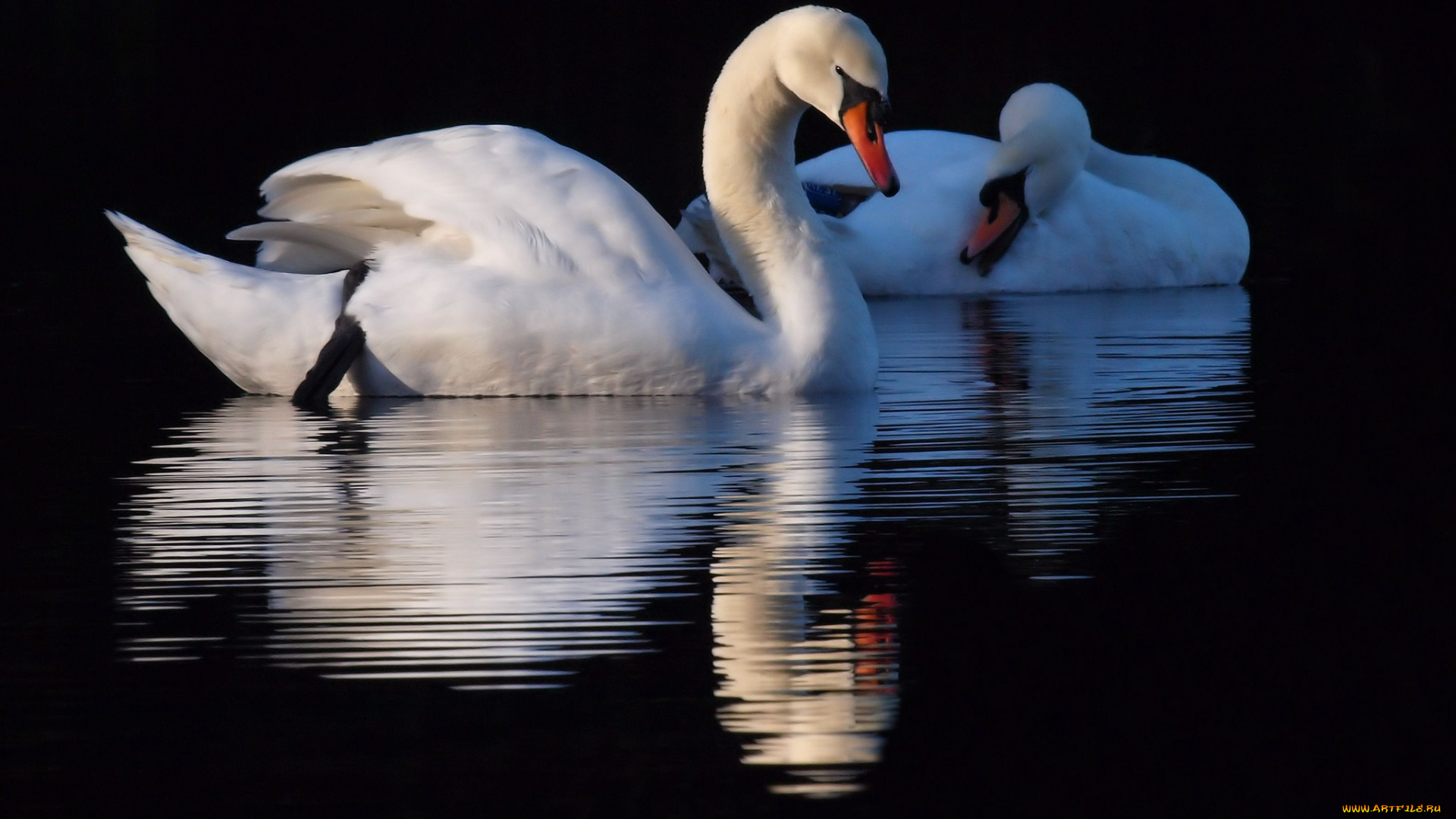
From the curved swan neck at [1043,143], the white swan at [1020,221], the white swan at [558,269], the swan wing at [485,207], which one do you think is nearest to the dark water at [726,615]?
the white swan at [558,269]

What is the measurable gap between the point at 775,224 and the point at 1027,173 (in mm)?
4009

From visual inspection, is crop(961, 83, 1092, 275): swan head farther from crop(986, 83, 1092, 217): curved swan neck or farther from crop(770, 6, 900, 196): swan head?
crop(770, 6, 900, 196): swan head

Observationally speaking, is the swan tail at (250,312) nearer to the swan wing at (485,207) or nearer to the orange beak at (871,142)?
the swan wing at (485,207)

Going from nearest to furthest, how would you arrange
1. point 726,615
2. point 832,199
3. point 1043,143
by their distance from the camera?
point 726,615
point 1043,143
point 832,199

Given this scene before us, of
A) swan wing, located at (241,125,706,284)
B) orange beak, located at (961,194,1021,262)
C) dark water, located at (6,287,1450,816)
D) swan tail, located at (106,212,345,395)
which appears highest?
orange beak, located at (961,194,1021,262)

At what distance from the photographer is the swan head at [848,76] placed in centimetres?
718

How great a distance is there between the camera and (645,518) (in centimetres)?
542

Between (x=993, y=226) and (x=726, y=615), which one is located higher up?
(x=993, y=226)

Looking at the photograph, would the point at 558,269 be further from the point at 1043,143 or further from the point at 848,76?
the point at 1043,143

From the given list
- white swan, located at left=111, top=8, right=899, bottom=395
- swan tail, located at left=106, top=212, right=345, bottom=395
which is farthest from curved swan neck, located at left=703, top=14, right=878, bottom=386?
swan tail, located at left=106, top=212, right=345, bottom=395

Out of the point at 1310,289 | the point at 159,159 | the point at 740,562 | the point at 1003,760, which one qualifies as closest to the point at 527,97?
the point at 159,159

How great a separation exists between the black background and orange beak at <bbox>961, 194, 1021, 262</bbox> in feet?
3.90

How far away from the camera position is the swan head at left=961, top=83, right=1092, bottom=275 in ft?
37.2

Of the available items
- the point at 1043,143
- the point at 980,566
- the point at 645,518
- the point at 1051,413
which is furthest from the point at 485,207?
the point at 1043,143
